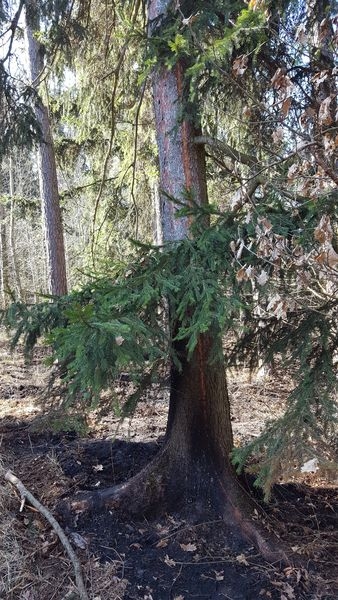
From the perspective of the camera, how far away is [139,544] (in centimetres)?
346

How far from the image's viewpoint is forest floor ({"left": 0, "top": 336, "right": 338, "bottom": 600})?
3082 mm

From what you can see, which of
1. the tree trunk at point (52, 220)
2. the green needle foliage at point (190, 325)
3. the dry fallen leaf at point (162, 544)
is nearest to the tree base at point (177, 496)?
the dry fallen leaf at point (162, 544)

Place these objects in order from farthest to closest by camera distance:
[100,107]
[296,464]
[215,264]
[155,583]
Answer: [100,107] → [155,583] → [215,264] → [296,464]

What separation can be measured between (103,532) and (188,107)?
3.24 m

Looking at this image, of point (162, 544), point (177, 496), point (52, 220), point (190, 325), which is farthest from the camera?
point (52, 220)

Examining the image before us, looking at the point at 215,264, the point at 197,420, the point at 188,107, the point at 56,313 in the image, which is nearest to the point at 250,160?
the point at 188,107

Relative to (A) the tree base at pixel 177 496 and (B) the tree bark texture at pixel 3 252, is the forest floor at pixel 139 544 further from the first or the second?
(B) the tree bark texture at pixel 3 252

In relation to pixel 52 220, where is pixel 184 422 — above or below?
below

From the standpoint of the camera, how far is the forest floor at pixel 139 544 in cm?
308

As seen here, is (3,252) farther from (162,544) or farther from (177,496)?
(162,544)

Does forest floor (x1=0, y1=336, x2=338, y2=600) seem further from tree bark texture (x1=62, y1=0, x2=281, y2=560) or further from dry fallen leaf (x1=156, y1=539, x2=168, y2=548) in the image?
tree bark texture (x1=62, y1=0, x2=281, y2=560)

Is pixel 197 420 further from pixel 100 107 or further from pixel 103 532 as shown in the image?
pixel 100 107

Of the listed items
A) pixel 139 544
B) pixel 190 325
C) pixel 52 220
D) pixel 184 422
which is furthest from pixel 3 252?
pixel 190 325

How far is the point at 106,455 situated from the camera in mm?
4719
